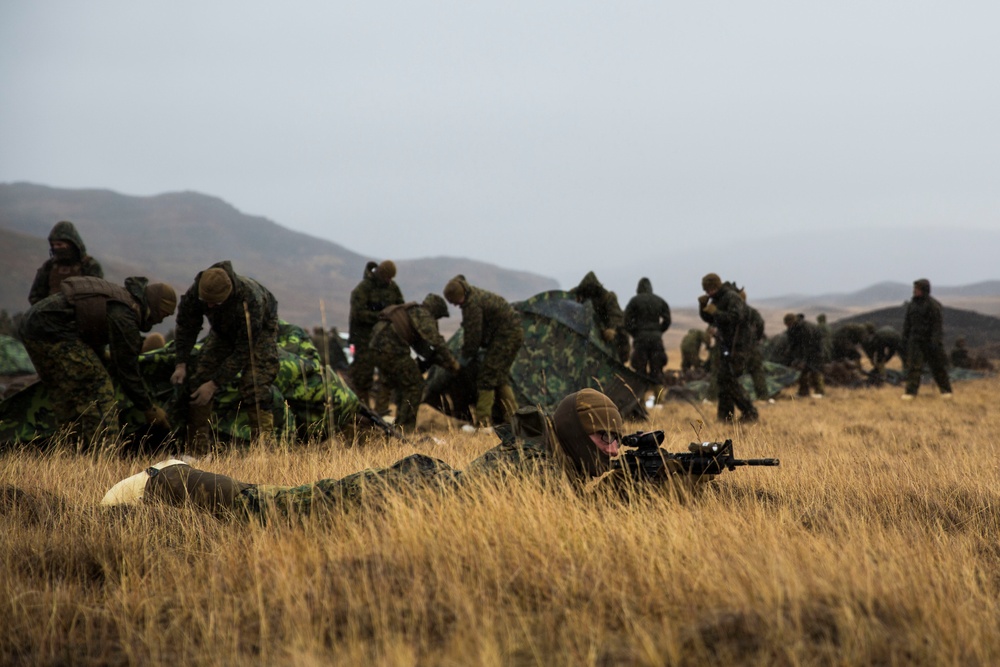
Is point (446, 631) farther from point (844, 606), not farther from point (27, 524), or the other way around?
point (27, 524)

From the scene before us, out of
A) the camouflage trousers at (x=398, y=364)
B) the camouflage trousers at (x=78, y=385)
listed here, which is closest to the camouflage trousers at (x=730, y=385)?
the camouflage trousers at (x=398, y=364)

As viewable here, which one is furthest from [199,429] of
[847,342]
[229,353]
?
[847,342]

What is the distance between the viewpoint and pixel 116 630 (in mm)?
2990

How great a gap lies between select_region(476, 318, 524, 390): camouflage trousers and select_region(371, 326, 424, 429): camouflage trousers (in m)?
Answer: 0.81

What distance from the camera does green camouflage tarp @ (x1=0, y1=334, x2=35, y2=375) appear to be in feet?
44.3

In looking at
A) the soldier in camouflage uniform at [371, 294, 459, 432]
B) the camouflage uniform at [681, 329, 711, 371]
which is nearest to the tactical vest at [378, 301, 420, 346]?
the soldier in camouflage uniform at [371, 294, 459, 432]

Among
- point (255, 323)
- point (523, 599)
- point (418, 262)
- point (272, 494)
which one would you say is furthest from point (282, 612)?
point (418, 262)

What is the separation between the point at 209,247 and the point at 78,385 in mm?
149297

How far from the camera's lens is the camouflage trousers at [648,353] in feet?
41.3

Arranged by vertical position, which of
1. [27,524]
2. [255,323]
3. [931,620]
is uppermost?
[255,323]

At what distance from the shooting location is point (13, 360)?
13.6 m

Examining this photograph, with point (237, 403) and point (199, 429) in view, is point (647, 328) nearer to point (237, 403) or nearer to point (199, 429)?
point (237, 403)

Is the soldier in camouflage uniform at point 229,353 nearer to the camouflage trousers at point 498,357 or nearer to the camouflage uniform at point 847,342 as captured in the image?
the camouflage trousers at point 498,357

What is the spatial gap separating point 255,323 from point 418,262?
181996 mm
